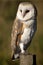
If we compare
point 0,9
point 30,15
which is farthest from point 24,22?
point 0,9

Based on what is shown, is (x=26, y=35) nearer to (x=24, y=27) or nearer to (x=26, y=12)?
(x=24, y=27)

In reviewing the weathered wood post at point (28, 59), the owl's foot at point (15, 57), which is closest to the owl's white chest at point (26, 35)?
the owl's foot at point (15, 57)

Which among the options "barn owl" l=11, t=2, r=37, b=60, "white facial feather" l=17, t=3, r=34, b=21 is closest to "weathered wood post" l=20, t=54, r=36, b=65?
"barn owl" l=11, t=2, r=37, b=60

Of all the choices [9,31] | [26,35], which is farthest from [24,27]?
[9,31]

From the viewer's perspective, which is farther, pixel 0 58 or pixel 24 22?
pixel 0 58

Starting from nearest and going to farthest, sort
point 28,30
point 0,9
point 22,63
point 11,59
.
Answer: point 22,63, point 28,30, point 11,59, point 0,9

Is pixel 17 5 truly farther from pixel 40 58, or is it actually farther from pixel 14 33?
pixel 40 58

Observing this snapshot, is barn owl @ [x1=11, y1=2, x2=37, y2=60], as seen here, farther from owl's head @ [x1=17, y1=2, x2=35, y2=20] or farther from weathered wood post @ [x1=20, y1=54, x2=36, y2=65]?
weathered wood post @ [x1=20, y1=54, x2=36, y2=65]

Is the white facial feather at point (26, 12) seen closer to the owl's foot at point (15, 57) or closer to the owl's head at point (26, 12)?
the owl's head at point (26, 12)
